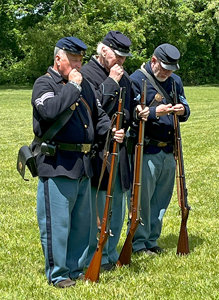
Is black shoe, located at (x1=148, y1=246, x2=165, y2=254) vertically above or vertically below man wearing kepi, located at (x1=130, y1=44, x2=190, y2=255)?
below

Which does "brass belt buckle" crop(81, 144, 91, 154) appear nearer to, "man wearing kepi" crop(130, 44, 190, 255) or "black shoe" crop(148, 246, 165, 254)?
"man wearing kepi" crop(130, 44, 190, 255)

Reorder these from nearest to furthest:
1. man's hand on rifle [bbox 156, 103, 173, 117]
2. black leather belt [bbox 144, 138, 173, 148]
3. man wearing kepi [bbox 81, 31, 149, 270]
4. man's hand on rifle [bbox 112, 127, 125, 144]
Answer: man's hand on rifle [bbox 112, 127, 125, 144], man wearing kepi [bbox 81, 31, 149, 270], man's hand on rifle [bbox 156, 103, 173, 117], black leather belt [bbox 144, 138, 173, 148]

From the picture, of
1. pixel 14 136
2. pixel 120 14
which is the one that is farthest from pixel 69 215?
pixel 120 14

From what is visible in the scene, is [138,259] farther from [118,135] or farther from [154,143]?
[118,135]

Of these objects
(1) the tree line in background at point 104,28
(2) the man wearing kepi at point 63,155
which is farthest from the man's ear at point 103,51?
(1) the tree line in background at point 104,28

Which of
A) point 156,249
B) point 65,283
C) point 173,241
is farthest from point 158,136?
point 65,283

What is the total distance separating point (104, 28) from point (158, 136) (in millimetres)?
37491

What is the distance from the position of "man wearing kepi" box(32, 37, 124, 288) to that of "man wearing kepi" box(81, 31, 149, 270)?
30cm

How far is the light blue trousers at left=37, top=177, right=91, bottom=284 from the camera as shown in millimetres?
4898

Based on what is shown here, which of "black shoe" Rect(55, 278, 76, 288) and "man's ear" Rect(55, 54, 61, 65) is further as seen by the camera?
"black shoe" Rect(55, 278, 76, 288)

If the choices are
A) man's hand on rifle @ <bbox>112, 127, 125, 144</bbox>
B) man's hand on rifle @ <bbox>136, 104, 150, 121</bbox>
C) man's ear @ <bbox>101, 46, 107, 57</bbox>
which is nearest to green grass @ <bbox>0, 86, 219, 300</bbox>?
man's hand on rifle @ <bbox>112, 127, 125, 144</bbox>

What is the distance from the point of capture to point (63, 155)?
4.89m

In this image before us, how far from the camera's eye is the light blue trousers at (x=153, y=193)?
6.10 metres

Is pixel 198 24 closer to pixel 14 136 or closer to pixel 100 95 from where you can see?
pixel 14 136
